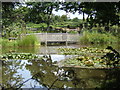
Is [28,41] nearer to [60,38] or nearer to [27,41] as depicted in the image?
[27,41]

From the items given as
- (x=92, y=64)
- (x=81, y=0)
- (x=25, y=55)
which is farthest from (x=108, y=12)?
(x=25, y=55)

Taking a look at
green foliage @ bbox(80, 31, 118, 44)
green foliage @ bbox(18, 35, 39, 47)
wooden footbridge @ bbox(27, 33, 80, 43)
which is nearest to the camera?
green foliage @ bbox(18, 35, 39, 47)

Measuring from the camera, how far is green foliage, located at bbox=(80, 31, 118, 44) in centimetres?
1391

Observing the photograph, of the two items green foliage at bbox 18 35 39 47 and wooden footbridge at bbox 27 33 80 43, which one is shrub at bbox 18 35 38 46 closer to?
green foliage at bbox 18 35 39 47

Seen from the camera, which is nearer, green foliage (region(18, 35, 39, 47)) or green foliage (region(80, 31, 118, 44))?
green foliage (region(18, 35, 39, 47))

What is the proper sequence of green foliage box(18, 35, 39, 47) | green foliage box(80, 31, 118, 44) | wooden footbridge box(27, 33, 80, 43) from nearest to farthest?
green foliage box(18, 35, 39, 47)
green foliage box(80, 31, 118, 44)
wooden footbridge box(27, 33, 80, 43)

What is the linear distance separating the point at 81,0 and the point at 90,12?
24cm

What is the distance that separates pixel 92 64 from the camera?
17.9ft

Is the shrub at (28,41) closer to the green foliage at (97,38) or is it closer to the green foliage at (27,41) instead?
the green foliage at (27,41)

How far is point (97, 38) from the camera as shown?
14.6m

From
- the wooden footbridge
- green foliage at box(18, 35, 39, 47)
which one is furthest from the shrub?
the wooden footbridge

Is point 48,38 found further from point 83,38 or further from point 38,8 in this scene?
point 38,8

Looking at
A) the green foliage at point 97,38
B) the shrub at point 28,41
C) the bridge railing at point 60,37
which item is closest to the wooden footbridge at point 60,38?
the bridge railing at point 60,37

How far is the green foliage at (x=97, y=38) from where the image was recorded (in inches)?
547
